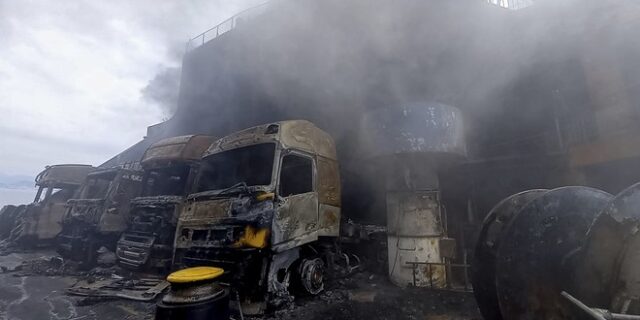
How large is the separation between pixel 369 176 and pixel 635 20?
5659 mm

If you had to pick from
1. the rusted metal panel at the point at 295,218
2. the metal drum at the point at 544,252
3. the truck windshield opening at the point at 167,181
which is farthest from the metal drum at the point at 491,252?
the truck windshield opening at the point at 167,181

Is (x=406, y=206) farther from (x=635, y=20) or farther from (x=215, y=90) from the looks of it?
(x=215, y=90)

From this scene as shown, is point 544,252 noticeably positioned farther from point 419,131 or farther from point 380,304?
point 419,131

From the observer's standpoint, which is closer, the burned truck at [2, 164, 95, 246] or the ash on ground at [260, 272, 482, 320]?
the ash on ground at [260, 272, 482, 320]

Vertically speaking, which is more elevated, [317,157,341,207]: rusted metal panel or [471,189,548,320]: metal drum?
[317,157,341,207]: rusted metal panel

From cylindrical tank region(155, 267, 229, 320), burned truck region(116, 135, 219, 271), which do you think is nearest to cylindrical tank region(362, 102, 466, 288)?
cylindrical tank region(155, 267, 229, 320)

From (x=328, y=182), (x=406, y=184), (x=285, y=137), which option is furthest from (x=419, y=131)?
(x=285, y=137)

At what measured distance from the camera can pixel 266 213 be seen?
3.97m

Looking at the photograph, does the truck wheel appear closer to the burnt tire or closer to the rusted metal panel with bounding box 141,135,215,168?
the burnt tire

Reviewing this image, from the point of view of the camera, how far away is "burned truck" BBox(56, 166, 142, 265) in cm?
691

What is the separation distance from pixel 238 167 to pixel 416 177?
3.35 metres

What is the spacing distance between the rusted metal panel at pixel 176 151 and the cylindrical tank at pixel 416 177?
12.7ft

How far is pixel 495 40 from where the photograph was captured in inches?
285

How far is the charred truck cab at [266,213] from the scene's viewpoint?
155 inches
